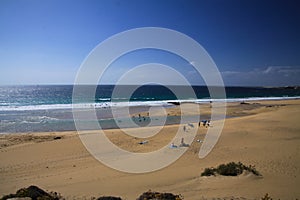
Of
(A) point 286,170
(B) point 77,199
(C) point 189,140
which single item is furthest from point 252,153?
(B) point 77,199

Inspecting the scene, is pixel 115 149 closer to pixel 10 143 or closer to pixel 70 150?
pixel 70 150

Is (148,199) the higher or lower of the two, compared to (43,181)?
higher

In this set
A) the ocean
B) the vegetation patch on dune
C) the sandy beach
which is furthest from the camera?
the ocean

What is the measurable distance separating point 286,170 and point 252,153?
2.84 m

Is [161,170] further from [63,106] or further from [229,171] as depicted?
[63,106]

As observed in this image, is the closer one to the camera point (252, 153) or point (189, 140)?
point (252, 153)

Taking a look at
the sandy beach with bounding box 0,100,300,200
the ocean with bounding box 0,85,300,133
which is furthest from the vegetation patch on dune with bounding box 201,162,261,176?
the ocean with bounding box 0,85,300,133

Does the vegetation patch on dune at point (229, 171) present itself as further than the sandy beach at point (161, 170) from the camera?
Yes

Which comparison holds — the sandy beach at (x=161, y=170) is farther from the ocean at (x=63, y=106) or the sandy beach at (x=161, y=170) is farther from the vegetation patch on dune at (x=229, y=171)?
the ocean at (x=63, y=106)

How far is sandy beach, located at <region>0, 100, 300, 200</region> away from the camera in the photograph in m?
7.70

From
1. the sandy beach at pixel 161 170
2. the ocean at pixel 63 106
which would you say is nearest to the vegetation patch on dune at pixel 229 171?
the sandy beach at pixel 161 170

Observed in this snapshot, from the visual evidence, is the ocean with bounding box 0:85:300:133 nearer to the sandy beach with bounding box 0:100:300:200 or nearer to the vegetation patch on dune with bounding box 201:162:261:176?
the sandy beach with bounding box 0:100:300:200

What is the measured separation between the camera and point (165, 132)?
1942 cm

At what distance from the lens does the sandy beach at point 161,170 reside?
303 inches
